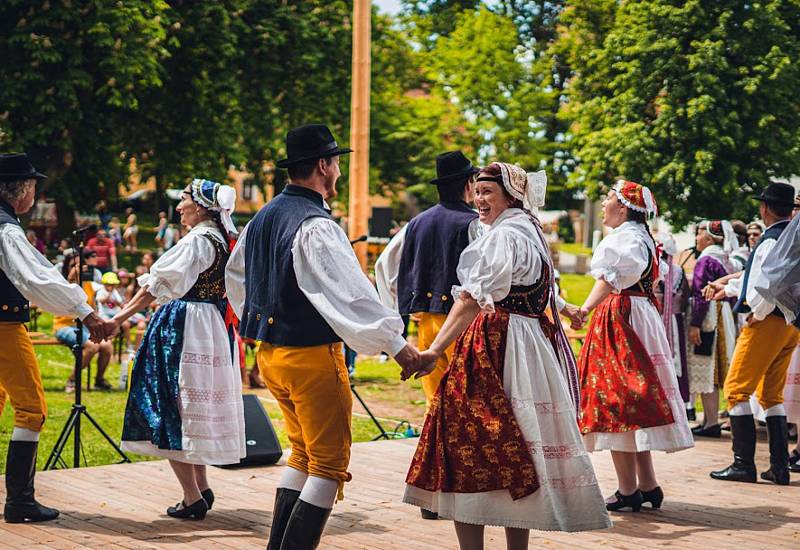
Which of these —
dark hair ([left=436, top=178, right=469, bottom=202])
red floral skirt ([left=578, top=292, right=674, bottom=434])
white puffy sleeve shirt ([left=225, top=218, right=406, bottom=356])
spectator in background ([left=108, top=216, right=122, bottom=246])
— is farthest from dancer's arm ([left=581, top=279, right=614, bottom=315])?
spectator in background ([left=108, top=216, right=122, bottom=246])

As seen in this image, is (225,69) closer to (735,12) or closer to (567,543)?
(735,12)

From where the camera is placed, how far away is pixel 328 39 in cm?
2394

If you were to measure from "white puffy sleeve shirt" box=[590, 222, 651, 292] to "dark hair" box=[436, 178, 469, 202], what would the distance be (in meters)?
0.84

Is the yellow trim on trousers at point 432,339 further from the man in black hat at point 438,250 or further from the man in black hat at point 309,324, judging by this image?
the man in black hat at point 309,324

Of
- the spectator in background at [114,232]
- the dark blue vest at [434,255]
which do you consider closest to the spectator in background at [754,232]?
the dark blue vest at [434,255]

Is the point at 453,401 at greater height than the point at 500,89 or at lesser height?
lesser

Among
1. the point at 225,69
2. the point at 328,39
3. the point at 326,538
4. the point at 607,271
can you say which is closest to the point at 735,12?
the point at 328,39

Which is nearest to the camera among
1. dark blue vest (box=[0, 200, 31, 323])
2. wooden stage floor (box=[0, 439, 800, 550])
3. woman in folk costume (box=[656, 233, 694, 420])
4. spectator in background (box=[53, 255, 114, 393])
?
wooden stage floor (box=[0, 439, 800, 550])

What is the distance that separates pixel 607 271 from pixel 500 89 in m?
29.9

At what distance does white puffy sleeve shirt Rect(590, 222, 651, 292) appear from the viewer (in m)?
5.99

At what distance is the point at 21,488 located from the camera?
5660 millimetres

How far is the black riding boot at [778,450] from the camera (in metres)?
6.91

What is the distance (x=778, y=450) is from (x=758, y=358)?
64cm

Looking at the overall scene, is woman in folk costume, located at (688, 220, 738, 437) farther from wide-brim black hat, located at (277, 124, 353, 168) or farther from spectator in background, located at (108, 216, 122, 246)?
spectator in background, located at (108, 216, 122, 246)
